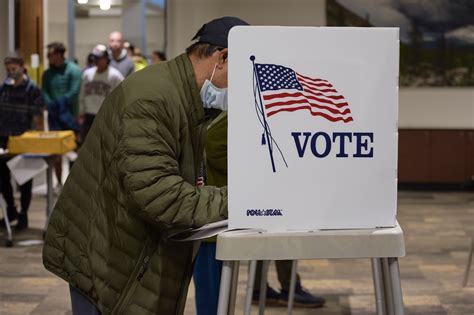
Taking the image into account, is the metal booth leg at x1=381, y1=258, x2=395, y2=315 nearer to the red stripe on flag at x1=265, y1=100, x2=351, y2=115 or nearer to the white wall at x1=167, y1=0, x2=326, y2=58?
the red stripe on flag at x1=265, y1=100, x2=351, y2=115

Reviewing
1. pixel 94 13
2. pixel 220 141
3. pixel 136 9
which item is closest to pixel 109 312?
pixel 220 141

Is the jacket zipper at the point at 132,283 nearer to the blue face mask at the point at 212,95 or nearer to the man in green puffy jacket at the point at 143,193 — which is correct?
the man in green puffy jacket at the point at 143,193

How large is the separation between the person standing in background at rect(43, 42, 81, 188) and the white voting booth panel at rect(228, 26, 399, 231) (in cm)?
898

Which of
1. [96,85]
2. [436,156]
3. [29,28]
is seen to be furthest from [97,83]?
[436,156]

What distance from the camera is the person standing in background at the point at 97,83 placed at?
34.8 feet

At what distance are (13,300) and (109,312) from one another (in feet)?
12.5

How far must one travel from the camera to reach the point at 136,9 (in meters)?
16.1

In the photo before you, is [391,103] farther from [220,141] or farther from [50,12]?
[50,12]

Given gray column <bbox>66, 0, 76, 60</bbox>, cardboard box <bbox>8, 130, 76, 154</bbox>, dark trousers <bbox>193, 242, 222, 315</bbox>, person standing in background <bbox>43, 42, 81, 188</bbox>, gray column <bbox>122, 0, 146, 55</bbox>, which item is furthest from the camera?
gray column <bbox>122, 0, 146, 55</bbox>

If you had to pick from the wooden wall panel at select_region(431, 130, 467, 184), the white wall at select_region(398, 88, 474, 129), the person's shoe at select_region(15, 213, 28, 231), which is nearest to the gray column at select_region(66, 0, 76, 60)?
the white wall at select_region(398, 88, 474, 129)

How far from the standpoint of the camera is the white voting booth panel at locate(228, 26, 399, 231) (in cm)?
261

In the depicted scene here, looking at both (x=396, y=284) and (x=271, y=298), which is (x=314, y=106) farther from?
(x=271, y=298)

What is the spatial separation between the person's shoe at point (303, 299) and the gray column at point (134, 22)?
33.3 feet

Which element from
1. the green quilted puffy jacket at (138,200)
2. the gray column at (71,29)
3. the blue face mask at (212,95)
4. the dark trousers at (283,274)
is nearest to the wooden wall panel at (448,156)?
the gray column at (71,29)
